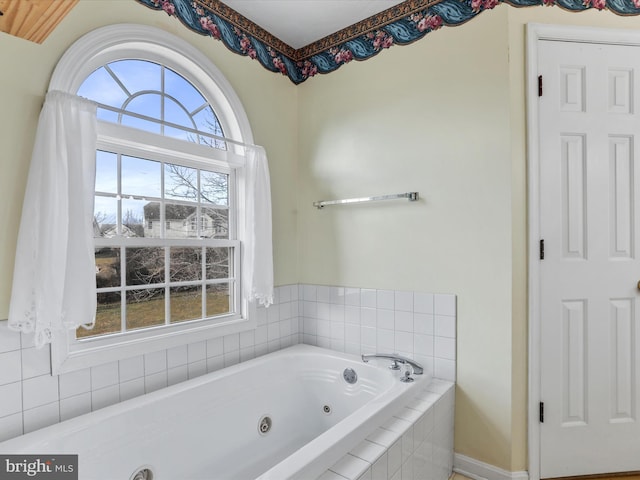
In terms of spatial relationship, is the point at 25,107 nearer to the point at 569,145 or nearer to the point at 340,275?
the point at 340,275

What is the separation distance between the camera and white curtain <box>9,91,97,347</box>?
1.34 m

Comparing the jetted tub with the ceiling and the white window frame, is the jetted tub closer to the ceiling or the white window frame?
the white window frame

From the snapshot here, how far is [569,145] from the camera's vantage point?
1823 millimetres

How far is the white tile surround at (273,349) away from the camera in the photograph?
1.37 m

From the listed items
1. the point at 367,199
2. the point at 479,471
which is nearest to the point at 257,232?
the point at 367,199

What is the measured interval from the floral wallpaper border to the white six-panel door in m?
0.36

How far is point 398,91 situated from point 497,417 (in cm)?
185

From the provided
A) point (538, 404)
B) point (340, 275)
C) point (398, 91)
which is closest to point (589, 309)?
point (538, 404)

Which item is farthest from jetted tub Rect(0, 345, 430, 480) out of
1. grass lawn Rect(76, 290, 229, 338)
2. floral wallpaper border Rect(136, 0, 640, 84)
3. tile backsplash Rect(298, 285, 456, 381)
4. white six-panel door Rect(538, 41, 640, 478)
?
floral wallpaper border Rect(136, 0, 640, 84)

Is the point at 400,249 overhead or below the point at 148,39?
below

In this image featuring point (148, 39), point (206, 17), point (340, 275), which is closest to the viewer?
point (148, 39)

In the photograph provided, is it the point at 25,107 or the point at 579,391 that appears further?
the point at 579,391

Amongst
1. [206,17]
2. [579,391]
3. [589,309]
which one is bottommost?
[579,391]

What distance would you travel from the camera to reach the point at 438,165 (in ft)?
6.58
